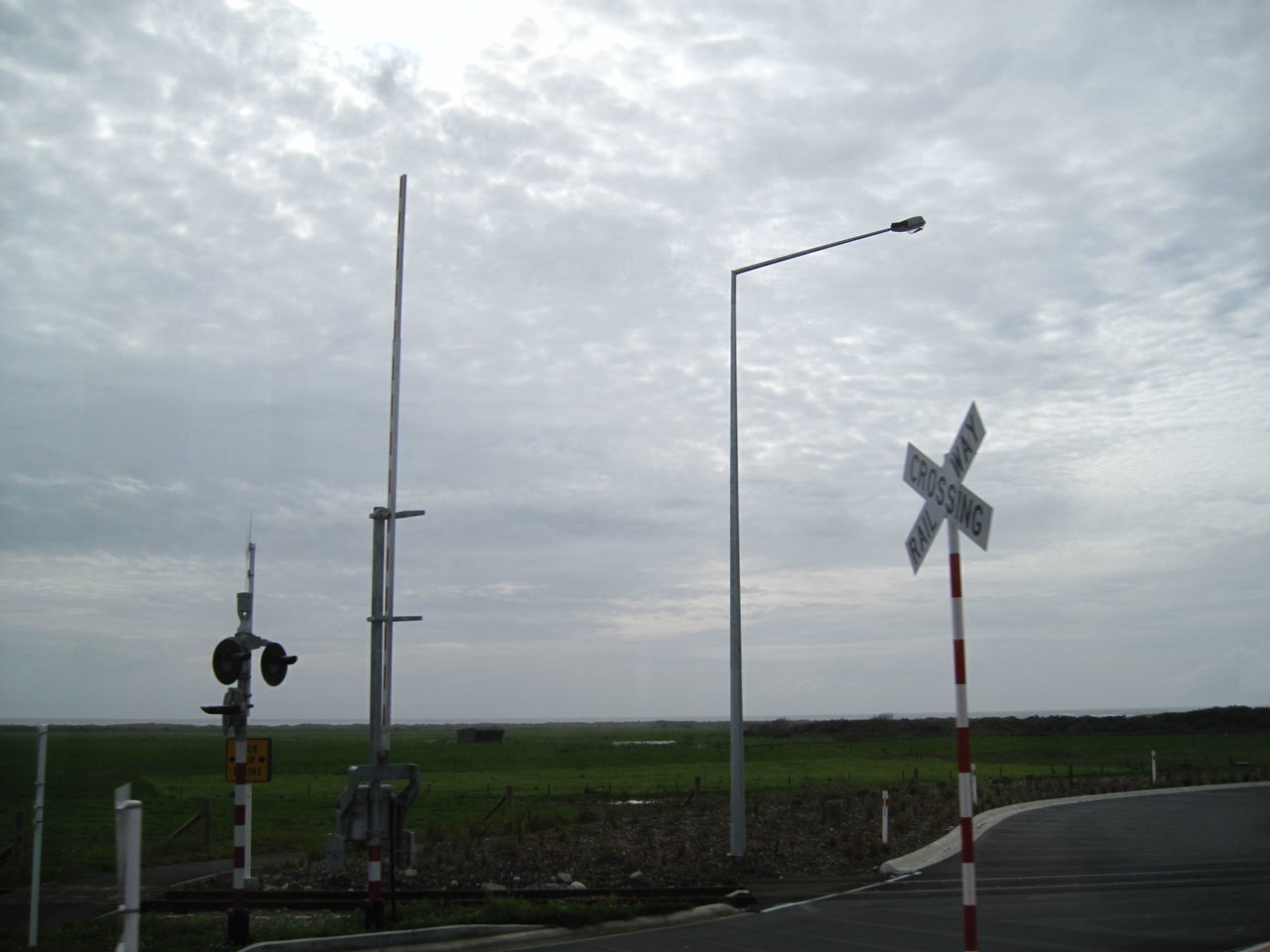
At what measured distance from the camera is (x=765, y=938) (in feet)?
37.6

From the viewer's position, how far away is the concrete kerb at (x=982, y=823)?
58.9 ft

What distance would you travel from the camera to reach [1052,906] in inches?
525

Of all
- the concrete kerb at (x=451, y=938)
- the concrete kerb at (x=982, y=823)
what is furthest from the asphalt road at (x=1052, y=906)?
the concrete kerb at (x=982, y=823)

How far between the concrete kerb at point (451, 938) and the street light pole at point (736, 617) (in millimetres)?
→ 5082

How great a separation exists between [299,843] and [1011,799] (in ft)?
65.0

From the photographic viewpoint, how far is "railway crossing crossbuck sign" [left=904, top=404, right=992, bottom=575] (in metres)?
7.59

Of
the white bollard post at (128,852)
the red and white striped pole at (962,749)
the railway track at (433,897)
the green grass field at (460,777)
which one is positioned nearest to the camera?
the white bollard post at (128,852)

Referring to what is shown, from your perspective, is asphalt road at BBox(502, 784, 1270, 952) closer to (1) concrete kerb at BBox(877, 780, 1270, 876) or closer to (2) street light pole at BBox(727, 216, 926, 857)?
(1) concrete kerb at BBox(877, 780, 1270, 876)

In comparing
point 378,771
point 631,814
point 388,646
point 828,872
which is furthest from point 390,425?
point 631,814

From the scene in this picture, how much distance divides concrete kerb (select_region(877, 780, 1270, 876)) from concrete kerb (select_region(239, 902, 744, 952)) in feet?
23.3

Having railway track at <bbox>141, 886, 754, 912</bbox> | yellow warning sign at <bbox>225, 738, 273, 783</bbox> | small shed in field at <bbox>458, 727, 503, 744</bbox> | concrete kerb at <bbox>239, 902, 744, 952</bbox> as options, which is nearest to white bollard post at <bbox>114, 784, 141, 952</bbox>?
concrete kerb at <bbox>239, 902, 744, 952</bbox>

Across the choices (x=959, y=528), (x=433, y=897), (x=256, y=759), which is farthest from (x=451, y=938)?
(x=959, y=528)

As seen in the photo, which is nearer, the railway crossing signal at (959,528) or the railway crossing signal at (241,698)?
the railway crossing signal at (959,528)

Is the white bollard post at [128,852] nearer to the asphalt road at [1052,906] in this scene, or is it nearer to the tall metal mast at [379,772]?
the tall metal mast at [379,772]
